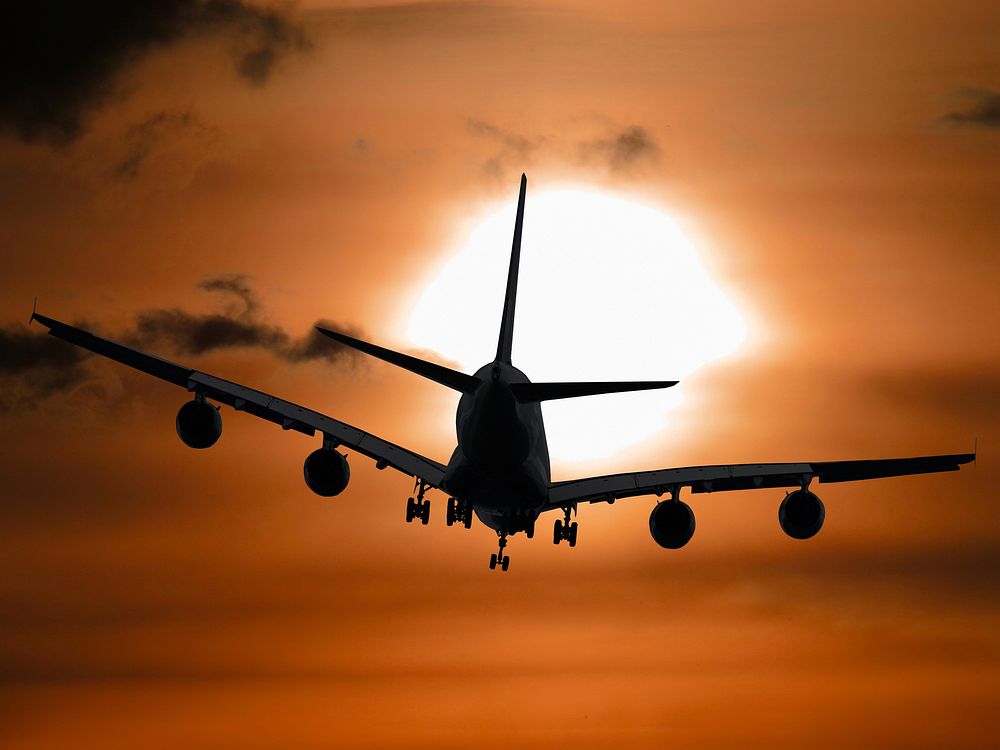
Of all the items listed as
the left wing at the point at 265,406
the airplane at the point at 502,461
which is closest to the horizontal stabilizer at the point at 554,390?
the airplane at the point at 502,461

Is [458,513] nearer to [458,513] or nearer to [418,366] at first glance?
[458,513]

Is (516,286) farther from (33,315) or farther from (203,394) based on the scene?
(33,315)

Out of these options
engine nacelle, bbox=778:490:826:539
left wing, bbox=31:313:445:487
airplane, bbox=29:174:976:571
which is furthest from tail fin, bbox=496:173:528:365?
engine nacelle, bbox=778:490:826:539

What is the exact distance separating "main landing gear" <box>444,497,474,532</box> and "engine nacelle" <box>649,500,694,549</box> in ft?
29.4

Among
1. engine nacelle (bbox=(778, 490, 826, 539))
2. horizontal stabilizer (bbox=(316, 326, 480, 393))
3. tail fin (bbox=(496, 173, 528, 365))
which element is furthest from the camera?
engine nacelle (bbox=(778, 490, 826, 539))

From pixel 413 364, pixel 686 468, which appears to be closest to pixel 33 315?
pixel 413 364

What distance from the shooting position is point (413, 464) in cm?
7225

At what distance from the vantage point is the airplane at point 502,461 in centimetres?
6234

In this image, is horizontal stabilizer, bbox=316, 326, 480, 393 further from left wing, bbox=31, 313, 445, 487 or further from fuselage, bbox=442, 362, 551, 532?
A: left wing, bbox=31, 313, 445, 487

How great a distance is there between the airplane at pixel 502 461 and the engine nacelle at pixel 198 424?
1.4 inches

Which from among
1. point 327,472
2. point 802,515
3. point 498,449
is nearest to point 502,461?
point 498,449

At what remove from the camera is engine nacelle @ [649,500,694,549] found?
74.0 m

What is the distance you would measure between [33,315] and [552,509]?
20.7 m

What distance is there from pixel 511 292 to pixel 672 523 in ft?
36.0
